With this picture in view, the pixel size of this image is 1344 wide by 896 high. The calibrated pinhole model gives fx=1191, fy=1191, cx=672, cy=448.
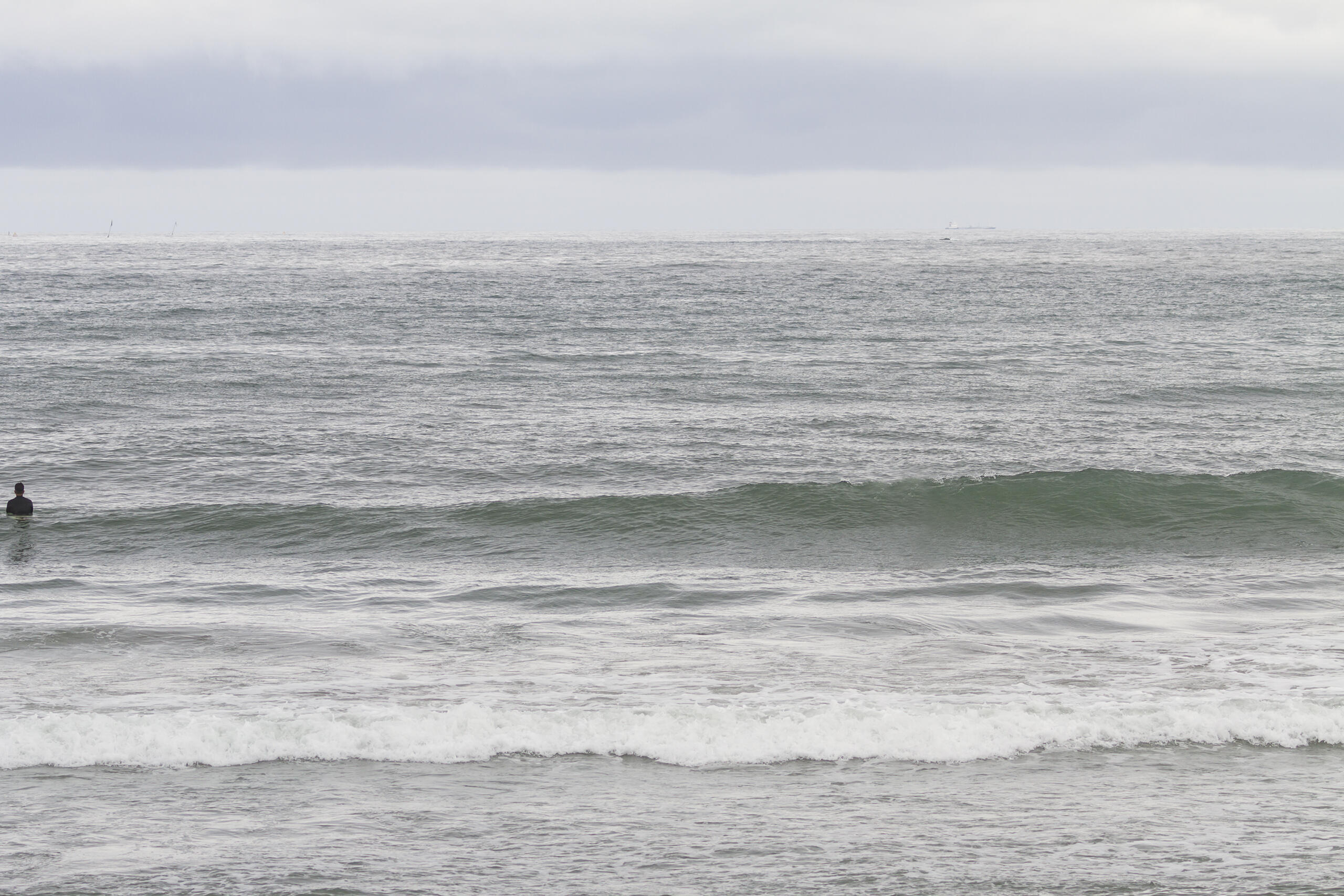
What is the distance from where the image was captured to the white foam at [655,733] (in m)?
10.6

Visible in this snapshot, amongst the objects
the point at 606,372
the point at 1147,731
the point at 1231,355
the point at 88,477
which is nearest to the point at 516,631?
the point at 1147,731

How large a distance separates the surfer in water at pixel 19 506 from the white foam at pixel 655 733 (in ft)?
35.8

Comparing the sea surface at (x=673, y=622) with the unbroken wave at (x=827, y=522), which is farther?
the unbroken wave at (x=827, y=522)

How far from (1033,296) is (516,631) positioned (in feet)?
209

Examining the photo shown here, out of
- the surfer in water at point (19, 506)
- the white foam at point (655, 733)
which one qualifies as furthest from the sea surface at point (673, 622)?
the surfer in water at point (19, 506)

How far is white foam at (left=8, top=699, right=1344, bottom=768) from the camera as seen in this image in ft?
34.7

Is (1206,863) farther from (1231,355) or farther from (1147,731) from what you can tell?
(1231,355)

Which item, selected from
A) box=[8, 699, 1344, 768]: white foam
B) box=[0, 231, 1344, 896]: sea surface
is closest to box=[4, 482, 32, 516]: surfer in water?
box=[0, 231, 1344, 896]: sea surface

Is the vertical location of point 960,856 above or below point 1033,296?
below

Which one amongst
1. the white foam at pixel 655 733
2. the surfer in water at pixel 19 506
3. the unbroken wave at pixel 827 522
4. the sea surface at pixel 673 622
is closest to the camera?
the sea surface at pixel 673 622

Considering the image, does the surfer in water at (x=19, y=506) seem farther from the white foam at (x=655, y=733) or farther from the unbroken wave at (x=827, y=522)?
the white foam at (x=655, y=733)

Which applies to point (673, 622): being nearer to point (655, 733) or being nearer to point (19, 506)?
point (655, 733)

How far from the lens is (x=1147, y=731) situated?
10.9 meters

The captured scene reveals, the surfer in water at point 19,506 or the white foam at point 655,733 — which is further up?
the surfer in water at point 19,506
